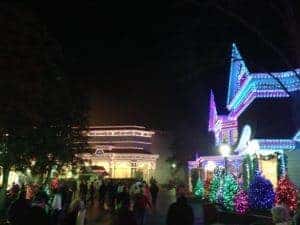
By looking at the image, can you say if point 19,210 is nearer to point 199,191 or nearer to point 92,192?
point 92,192

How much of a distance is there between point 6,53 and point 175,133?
62.4m

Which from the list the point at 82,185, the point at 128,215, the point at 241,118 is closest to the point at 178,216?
the point at 128,215

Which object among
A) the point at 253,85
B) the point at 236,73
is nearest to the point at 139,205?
the point at 253,85

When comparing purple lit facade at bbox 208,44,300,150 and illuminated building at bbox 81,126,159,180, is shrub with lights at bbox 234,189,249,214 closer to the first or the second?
purple lit facade at bbox 208,44,300,150

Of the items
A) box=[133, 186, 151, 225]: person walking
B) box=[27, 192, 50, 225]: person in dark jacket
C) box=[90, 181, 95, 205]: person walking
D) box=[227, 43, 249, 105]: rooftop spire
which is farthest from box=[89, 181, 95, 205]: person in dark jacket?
box=[27, 192, 50, 225]: person in dark jacket

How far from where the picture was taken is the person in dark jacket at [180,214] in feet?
33.2

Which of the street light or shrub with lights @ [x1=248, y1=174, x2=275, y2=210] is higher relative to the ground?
the street light

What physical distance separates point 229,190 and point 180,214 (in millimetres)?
14979

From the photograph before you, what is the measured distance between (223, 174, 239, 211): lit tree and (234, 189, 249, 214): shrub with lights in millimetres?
1365

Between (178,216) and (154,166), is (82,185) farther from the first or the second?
(154,166)

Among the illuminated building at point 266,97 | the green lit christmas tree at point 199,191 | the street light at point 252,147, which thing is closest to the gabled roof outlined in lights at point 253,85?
the illuminated building at point 266,97

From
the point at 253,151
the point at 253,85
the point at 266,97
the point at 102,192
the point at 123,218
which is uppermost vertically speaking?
the point at 253,85

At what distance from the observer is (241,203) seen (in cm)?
2208

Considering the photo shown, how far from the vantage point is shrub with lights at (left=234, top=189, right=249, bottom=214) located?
21781 millimetres
